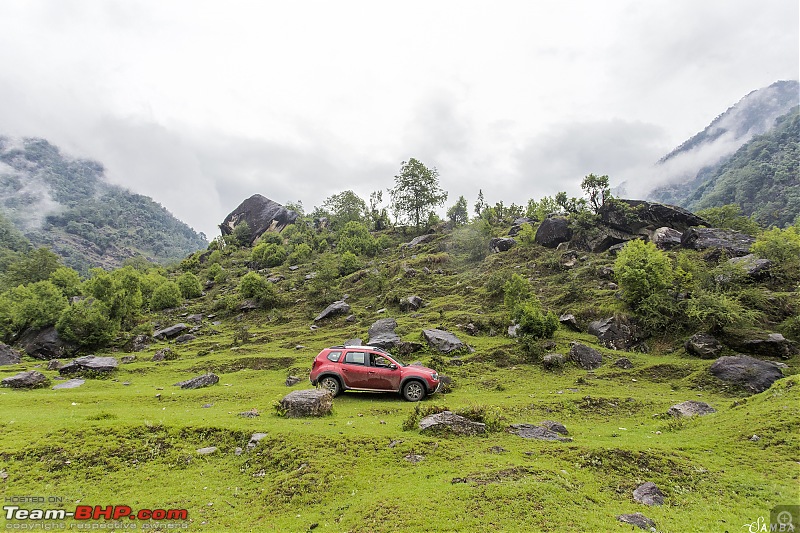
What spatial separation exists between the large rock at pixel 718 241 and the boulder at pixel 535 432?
31.2m

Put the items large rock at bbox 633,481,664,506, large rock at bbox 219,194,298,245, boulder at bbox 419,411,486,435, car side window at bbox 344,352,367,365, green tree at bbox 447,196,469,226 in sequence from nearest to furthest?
large rock at bbox 633,481,664,506
boulder at bbox 419,411,486,435
car side window at bbox 344,352,367,365
green tree at bbox 447,196,469,226
large rock at bbox 219,194,298,245

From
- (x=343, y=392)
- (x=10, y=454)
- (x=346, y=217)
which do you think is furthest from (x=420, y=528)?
(x=346, y=217)

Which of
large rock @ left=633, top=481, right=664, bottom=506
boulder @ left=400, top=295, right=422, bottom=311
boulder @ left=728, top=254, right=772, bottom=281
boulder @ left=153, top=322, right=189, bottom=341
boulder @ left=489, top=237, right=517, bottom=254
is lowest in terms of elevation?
large rock @ left=633, top=481, right=664, bottom=506

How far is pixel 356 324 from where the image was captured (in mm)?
32875

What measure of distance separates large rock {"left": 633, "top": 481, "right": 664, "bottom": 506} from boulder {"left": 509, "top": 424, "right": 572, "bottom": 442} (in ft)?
9.60

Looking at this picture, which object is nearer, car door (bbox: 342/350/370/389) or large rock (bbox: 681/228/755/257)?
car door (bbox: 342/350/370/389)

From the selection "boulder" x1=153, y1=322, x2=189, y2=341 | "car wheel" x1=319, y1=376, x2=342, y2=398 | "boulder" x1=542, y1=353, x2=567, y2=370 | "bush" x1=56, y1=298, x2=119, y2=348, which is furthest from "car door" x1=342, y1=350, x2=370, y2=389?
"boulder" x1=153, y1=322, x2=189, y2=341

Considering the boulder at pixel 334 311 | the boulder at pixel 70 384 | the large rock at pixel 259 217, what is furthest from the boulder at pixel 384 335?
the large rock at pixel 259 217

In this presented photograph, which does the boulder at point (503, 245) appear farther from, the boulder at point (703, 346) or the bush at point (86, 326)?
the bush at point (86, 326)

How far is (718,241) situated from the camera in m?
33.7

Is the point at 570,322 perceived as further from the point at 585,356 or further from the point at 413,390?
the point at 413,390

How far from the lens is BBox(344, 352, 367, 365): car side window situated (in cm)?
1542

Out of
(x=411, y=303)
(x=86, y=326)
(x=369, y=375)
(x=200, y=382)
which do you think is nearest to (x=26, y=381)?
(x=200, y=382)

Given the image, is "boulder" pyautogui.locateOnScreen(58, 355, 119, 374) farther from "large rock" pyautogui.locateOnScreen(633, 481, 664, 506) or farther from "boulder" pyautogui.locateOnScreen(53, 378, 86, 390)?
"large rock" pyautogui.locateOnScreen(633, 481, 664, 506)
